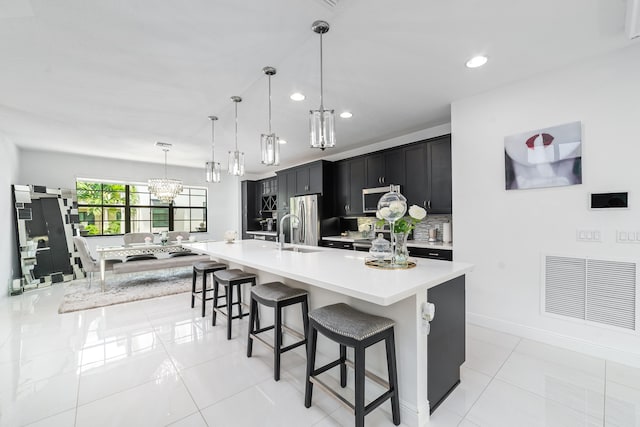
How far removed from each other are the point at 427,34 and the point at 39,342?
4.59 m

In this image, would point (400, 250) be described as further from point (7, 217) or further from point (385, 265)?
point (7, 217)

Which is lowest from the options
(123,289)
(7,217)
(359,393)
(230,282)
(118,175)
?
(123,289)

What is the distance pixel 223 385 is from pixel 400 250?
5.43 ft

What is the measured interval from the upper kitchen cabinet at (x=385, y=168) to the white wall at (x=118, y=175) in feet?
15.6

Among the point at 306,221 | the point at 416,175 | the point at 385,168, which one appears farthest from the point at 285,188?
the point at 416,175

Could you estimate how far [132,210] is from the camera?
6.67 metres

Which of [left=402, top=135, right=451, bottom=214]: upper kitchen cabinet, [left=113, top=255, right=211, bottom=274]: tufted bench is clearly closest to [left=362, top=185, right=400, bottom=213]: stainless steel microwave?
[left=402, top=135, right=451, bottom=214]: upper kitchen cabinet

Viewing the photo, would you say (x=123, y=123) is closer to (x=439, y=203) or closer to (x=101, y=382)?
(x=101, y=382)

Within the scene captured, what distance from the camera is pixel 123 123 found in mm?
3877

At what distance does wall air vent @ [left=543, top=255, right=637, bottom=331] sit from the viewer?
2.17m

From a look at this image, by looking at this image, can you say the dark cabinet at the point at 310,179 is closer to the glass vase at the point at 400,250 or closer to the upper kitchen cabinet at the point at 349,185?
the upper kitchen cabinet at the point at 349,185

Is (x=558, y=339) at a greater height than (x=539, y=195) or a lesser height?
lesser

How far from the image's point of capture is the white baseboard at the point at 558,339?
7.12ft

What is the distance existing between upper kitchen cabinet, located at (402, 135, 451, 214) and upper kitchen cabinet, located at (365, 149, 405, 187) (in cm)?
11
